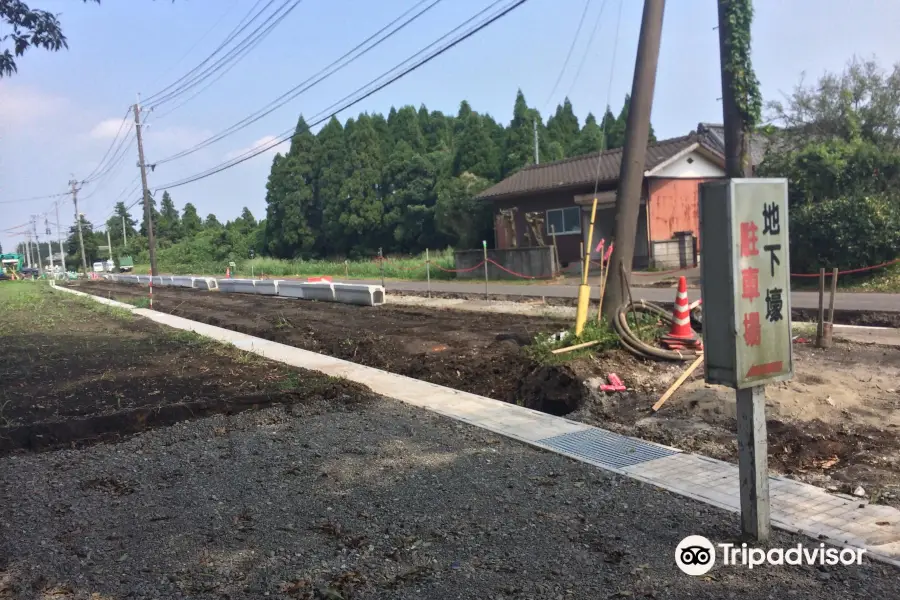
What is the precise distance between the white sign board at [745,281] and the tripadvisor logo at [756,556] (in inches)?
36.7

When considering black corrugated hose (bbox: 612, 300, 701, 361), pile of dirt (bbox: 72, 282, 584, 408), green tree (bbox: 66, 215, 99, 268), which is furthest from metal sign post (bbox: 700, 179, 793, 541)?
green tree (bbox: 66, 215, 99, 268)

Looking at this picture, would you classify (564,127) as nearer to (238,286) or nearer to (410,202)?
(410,202)

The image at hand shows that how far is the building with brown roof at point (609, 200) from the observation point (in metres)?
25.8

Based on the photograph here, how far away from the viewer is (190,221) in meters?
95.9

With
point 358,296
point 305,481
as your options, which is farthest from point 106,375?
point 358,296

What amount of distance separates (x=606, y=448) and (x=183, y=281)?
36.3 meters

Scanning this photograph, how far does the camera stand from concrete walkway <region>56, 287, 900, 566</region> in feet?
13.6

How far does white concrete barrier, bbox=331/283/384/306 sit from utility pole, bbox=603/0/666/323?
→ 10.6 metres

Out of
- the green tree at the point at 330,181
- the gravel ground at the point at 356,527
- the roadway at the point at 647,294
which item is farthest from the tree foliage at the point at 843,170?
Answer: the green tree at the point at 330,181

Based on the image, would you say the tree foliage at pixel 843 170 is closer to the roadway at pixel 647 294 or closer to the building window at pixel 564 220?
the roadway at pixel 647 294

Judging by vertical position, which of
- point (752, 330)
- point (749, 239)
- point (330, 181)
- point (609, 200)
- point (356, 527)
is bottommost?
point (356, 527)

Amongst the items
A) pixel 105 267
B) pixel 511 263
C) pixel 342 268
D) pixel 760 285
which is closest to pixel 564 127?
pixel 342 268

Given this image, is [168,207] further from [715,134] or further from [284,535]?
[284,535]

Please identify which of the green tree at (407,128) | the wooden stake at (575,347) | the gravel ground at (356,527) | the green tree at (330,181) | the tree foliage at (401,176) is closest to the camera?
the gravel ground at (356,527)
